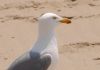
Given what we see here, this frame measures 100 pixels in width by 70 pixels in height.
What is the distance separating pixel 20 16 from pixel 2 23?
1.21ft

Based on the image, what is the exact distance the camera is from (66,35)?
641 cm

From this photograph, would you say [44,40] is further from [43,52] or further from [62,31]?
[62,31]

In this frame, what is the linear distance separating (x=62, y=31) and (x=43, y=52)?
2.22m

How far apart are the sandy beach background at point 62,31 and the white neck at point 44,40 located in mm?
1151

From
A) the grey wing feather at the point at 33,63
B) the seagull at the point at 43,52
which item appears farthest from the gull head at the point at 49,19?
the grey wing feather at the point at 33,63

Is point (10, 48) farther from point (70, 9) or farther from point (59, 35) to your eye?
point (70, 9)

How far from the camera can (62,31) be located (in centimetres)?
652

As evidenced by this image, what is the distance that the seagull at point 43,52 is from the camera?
429cm

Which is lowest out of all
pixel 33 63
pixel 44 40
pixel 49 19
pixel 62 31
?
pixel 62 31

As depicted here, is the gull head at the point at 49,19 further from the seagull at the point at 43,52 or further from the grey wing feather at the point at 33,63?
the grey wing feather at the point at 33,63

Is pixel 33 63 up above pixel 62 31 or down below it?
above

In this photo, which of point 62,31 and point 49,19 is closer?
point 49,19

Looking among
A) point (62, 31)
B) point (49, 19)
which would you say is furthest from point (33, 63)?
point (62, 31)

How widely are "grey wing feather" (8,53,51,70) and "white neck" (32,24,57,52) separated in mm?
79
